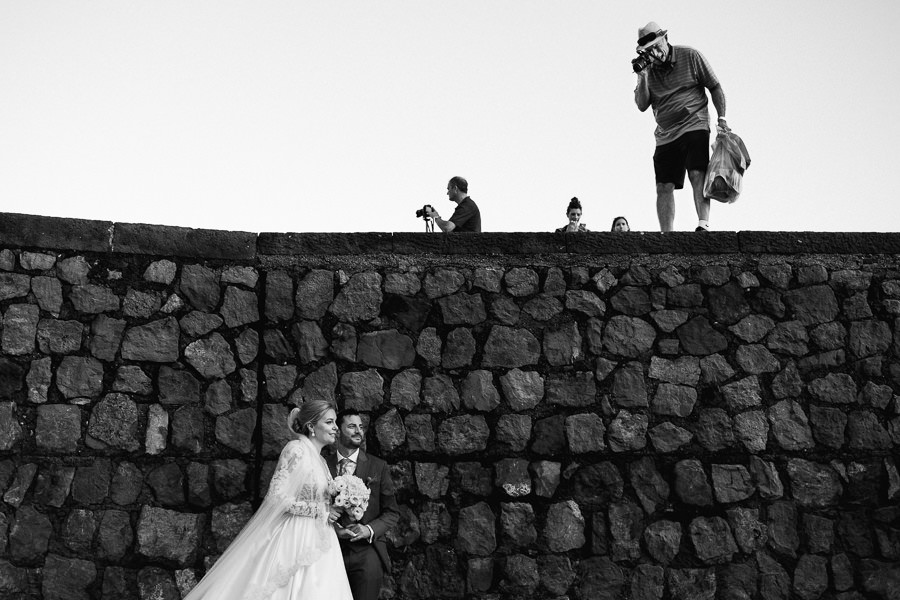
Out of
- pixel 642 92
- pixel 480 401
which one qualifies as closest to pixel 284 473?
pixel 480 401

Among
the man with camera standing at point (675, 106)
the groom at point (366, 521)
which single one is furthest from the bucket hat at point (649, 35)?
the groom at point (366, 521)

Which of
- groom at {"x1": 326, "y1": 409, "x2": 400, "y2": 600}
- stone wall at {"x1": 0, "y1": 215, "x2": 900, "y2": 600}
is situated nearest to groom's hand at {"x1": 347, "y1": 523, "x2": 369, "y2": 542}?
groom at {"x1": 326, "y1": 409, "x2": 400, "y2": 600}

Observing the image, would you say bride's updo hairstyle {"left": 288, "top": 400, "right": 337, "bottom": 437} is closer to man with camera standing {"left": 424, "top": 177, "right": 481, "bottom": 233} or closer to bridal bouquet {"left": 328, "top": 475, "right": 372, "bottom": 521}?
bridal bouquet {"left": 328, "top": 475, "right": 372, "bottom": 521}

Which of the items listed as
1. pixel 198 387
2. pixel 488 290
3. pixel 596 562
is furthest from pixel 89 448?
pixel 596 562

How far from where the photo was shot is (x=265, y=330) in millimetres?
7266

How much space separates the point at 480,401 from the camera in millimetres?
7191

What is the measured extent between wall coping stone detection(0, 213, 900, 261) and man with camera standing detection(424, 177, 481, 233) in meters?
1.04

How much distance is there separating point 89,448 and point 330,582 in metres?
2.51

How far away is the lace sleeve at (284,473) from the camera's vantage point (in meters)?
5.54

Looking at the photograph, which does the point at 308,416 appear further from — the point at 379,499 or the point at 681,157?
the point at 681,157

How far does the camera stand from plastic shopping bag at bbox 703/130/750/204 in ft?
25.5

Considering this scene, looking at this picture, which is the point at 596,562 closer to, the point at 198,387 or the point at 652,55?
the point at 198,387

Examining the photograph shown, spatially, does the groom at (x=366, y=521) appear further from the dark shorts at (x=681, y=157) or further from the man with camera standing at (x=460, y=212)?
the dark shorts at (x=681, y=157)

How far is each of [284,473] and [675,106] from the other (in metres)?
4.51
